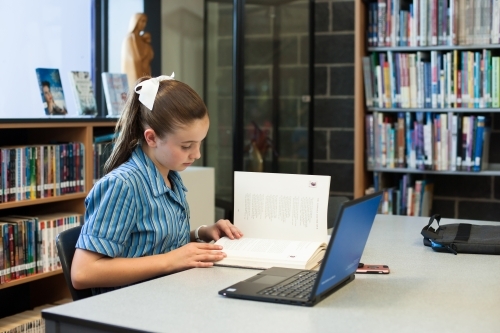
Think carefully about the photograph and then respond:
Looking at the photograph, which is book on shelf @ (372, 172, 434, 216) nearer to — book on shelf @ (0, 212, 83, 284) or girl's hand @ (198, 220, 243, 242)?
book on shelf @ (0, 212, 83, 284)

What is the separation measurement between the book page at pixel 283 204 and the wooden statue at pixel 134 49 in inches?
73.9

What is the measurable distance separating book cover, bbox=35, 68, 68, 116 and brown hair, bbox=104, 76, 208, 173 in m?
1.35

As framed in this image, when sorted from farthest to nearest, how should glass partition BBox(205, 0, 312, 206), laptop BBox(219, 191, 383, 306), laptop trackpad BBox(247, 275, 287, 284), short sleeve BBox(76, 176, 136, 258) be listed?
1. glass partition BBox(205, 0, 312, 206)
2. short sleeve BBox(76, 176, 136, 258)
3. laptop trackpad BBox(247, 275, 287, 284)
4. laptop BBox(219, 191, 383, 306)

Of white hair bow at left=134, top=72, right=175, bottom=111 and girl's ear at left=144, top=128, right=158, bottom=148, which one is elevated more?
white hair bow at left=134, top=72, right=175, bottom=111

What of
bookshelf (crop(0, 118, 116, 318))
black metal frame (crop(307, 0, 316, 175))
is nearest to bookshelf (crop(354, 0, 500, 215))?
black metal frame (crop(307, 0, 316, 175))

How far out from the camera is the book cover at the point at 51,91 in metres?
3.14

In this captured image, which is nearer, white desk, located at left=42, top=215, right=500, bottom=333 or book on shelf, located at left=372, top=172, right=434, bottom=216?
white desk, located at left=42, top=215, right=500, bottom=333

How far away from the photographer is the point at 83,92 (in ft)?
11.0

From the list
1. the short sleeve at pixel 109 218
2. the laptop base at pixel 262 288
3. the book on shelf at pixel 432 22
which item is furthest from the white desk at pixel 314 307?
the book on shelf at pixel 432 22

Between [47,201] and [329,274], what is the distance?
6.21 ft

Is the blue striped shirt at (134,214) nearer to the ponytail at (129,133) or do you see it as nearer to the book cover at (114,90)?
the ponytail at (129,133)

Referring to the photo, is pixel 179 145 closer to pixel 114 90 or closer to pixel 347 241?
pixel 347 241

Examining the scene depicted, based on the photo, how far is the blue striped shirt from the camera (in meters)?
1.68

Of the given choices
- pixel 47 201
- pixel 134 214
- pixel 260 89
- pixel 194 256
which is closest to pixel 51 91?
pixel 47 201
